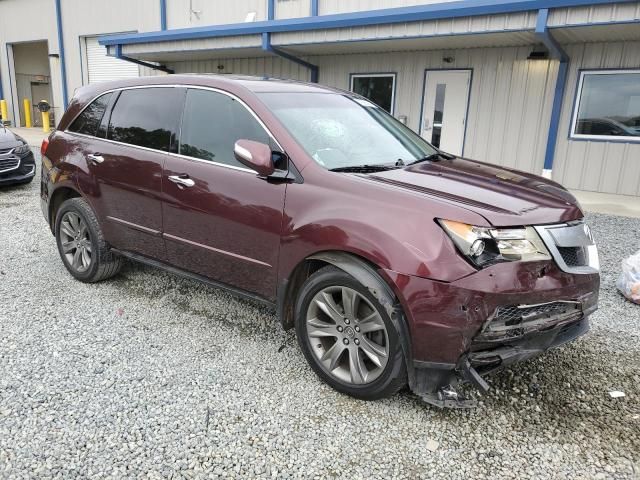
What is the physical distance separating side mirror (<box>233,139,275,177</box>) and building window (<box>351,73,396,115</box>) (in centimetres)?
942

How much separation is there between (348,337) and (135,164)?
2.16 m

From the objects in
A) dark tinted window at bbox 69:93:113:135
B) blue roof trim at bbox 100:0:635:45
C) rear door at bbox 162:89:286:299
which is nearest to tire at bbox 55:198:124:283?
dark tinted window at bbox 69:93:113:135

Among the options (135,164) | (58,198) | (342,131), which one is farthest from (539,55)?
(58,198)

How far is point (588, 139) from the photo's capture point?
9891mm

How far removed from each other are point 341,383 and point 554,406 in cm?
121

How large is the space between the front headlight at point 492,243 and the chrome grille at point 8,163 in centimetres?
838

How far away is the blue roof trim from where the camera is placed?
8.02 meters

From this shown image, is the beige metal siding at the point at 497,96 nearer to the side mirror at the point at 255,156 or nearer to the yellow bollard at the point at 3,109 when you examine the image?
the side mirror at the point at 255,156

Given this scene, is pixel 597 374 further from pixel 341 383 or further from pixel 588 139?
pixel 588 139

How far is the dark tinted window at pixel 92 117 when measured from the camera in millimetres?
4305

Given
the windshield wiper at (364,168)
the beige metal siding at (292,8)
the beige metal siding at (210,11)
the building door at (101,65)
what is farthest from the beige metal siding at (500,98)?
the building door at (101,65)

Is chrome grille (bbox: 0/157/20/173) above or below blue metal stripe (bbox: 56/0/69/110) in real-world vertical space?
below

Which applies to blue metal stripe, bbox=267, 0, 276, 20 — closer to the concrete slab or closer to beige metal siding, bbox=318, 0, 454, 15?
beige metal siding, bbox=318, 0, 454, 15

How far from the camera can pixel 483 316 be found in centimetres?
243
